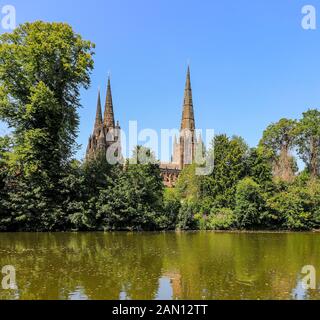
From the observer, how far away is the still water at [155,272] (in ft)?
35.4

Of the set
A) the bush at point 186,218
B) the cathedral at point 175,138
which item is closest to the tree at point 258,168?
the bush at point 186,218

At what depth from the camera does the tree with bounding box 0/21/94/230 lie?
31.4m

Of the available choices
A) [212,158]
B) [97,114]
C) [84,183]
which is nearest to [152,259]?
[84,183]

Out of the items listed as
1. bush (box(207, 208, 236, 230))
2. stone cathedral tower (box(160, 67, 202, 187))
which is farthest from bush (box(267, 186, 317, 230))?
stone cathedral tower (box(160, 67, 202, 187))

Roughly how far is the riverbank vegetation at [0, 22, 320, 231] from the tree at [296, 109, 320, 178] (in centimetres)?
1924

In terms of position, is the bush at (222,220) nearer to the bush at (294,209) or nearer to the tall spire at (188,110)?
the bush at (294,209)

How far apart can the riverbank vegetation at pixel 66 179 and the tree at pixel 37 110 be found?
0.08m

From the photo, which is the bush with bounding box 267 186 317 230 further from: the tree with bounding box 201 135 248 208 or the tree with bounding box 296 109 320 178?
the tree with bounding box 296 109 320 178

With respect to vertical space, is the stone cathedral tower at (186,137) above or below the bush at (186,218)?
above

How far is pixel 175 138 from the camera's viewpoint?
116375mm

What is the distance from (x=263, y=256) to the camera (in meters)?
18.8

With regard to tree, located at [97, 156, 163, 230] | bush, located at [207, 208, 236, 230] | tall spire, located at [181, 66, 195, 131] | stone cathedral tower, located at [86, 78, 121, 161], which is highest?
tall spire, located at [181, 66, 195, 131]

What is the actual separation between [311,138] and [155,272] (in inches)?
1976
